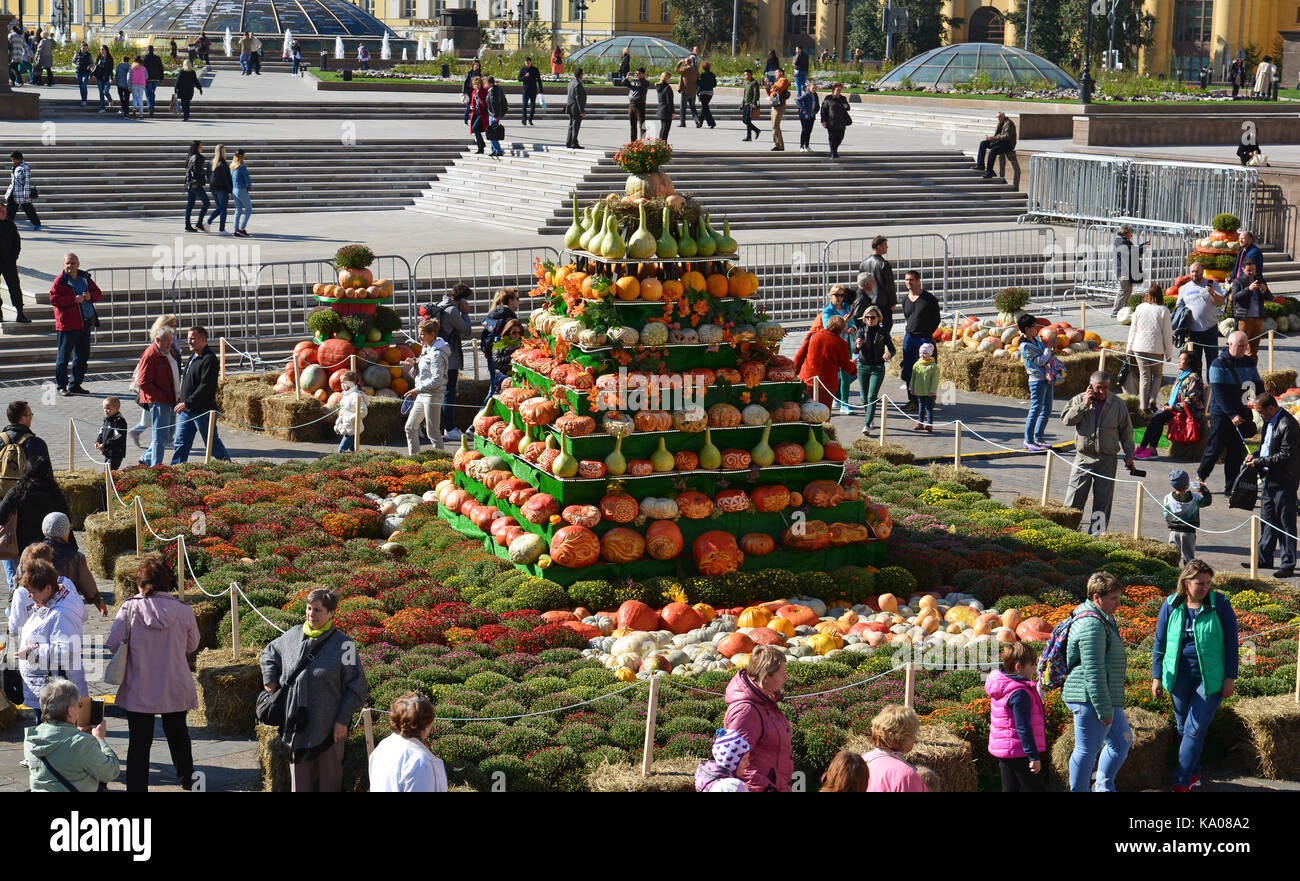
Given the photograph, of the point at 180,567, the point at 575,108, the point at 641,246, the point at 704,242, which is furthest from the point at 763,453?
the point at 575,108

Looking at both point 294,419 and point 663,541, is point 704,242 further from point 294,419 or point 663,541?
point 294,419

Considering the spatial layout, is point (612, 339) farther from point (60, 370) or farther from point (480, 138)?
point (480, 138)

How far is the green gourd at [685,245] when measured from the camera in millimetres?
12688

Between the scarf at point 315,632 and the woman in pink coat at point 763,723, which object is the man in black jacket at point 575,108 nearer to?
the scarf at point 315,632

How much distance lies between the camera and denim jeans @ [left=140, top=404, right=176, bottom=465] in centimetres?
1603

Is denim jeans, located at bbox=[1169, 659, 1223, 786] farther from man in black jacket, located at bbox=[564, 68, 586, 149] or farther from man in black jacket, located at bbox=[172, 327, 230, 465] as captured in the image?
man in black jacket, located at bbox=[564, 68, 586, 149]

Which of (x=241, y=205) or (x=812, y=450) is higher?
(x=241, y=205)

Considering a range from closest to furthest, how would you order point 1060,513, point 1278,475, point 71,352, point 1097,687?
1. point 1097,687
2. point 1278,475
3. point 1060,513
4. point 71,352

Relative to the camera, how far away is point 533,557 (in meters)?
12.2

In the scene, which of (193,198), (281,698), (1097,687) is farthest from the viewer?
(193,198)

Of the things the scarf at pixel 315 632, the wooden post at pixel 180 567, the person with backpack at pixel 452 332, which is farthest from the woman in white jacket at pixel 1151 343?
the scarf at pixel 315 632

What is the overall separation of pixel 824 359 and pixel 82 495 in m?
7.73

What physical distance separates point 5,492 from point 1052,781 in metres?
7.77

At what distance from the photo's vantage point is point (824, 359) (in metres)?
17.7
